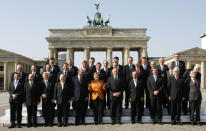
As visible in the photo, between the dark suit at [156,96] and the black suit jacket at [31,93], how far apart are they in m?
4.23

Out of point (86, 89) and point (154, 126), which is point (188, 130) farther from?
point (86, 89)

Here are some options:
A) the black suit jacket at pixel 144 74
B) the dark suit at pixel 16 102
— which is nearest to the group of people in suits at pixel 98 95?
the dark suit at pixel 16 102

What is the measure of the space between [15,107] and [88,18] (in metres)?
44.8

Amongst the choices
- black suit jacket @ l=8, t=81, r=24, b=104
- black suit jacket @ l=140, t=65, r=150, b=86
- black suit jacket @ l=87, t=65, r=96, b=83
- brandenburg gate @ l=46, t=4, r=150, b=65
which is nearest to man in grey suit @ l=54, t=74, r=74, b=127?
black suit jacket @ l=8, t=81, r=24, b=104

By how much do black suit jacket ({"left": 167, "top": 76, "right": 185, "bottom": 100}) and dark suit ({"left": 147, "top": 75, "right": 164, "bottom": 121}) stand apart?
356mm

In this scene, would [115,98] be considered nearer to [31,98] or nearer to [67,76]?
[67,76]

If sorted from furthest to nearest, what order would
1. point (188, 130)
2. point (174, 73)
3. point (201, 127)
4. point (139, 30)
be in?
point (139, 30), point (174, 73), point (201, 127), point (188, 130)

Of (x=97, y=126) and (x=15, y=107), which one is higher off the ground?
(x=15, y=107)

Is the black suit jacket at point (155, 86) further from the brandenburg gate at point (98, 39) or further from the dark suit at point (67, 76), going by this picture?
the brandenburg gate at point (98, 39)

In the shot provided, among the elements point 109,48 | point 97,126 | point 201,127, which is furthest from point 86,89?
point 109,48

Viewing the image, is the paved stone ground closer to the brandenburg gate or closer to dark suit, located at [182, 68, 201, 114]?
dark suit, located at [182, 68, 201, 114]

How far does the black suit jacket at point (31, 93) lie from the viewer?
29.2 ft

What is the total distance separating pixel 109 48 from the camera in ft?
165

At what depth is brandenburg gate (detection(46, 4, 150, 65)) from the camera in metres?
49.2
